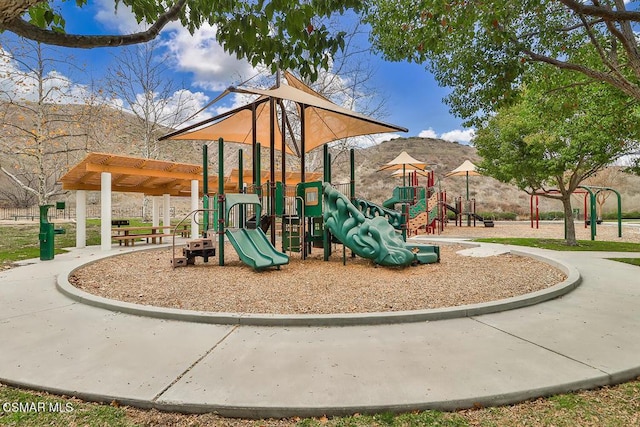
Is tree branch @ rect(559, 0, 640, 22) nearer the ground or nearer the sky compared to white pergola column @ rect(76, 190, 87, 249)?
nearer the sky

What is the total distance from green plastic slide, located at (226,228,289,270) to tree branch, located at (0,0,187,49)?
4.87 m

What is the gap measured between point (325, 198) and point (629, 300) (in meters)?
6.05

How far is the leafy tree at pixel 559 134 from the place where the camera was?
8109 mm

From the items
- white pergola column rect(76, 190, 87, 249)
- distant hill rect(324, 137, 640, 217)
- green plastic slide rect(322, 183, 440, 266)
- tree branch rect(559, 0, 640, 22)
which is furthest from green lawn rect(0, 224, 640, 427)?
distant hill rect(324, 137, 640, 217)

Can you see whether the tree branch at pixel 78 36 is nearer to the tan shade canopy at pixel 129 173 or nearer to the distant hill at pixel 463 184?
the tan shade canopy at pixel 129 173

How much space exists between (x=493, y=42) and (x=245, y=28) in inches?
186

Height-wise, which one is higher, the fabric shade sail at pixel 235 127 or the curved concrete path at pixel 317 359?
the fabric shade sail at pixel 235 127

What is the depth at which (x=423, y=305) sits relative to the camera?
4.86 m

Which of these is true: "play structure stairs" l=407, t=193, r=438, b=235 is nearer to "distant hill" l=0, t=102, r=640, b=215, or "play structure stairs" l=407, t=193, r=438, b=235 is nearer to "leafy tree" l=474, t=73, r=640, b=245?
"leafy tree" l=474, t=73, r=640, b=245

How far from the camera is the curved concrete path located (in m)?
2.48

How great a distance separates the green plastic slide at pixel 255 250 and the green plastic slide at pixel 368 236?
1.53 metres

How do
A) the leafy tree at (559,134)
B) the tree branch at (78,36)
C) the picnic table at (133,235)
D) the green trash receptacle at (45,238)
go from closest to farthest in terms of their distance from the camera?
the tree branch at (78,36) < the leafy tree at (559,134) < the green trash receptacle at (45,238) < the picnic table at (133,235)

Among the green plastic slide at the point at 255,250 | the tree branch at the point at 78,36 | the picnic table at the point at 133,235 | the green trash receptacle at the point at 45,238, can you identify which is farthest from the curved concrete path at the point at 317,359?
the picnic table at the point at 133,235

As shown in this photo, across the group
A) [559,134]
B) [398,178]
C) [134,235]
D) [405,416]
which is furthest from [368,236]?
[398,178]
